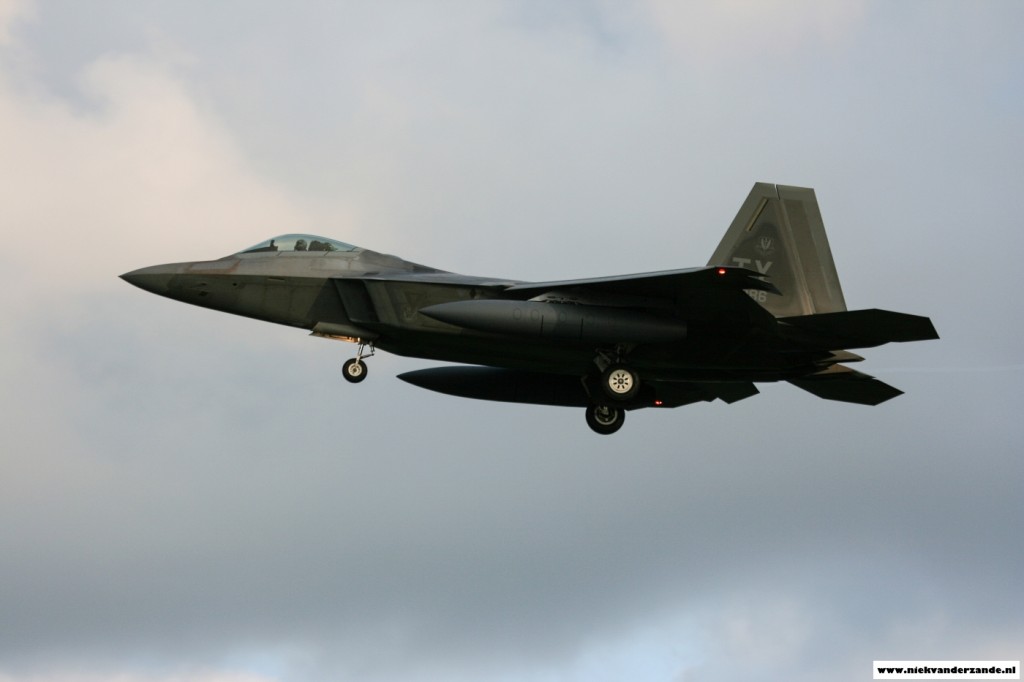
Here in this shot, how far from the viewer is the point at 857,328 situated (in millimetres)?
22359


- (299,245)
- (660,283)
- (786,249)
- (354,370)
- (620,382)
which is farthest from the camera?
(786,249)

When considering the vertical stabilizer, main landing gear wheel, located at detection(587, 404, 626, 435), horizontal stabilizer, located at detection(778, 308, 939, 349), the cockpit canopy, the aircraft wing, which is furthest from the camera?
main landing gear wheel, located at detection(587, 404, 626, 435)

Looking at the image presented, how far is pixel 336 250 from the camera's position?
23984mm

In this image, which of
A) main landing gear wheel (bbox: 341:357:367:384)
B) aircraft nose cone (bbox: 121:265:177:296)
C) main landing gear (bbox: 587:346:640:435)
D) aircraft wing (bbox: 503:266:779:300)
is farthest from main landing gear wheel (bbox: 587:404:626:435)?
aircraft nose cone (bbox: 121:265:177:296)

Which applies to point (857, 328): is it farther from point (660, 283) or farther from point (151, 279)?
point (151, 279)

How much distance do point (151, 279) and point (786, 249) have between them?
11.7 metres

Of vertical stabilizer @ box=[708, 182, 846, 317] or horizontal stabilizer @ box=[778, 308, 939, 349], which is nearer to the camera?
horizontal stabilizer @ box=[778, 308, 939, 349]

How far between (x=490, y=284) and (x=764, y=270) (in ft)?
17.6

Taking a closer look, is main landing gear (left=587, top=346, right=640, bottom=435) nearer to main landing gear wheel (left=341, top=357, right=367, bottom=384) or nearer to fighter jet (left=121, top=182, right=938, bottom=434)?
fighter jet (left=121, top=182, right=938, bottom=434)

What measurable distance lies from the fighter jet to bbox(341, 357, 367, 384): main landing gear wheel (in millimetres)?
17

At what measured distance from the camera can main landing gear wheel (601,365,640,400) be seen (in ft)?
77.3

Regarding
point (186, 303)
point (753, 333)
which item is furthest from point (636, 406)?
point (186, 303)

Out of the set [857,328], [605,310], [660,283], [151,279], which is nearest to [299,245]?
[151,279]

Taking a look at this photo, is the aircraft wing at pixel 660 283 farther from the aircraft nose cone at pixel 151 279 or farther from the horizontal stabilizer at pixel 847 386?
the aircraft nose cone at pixel 151 279
